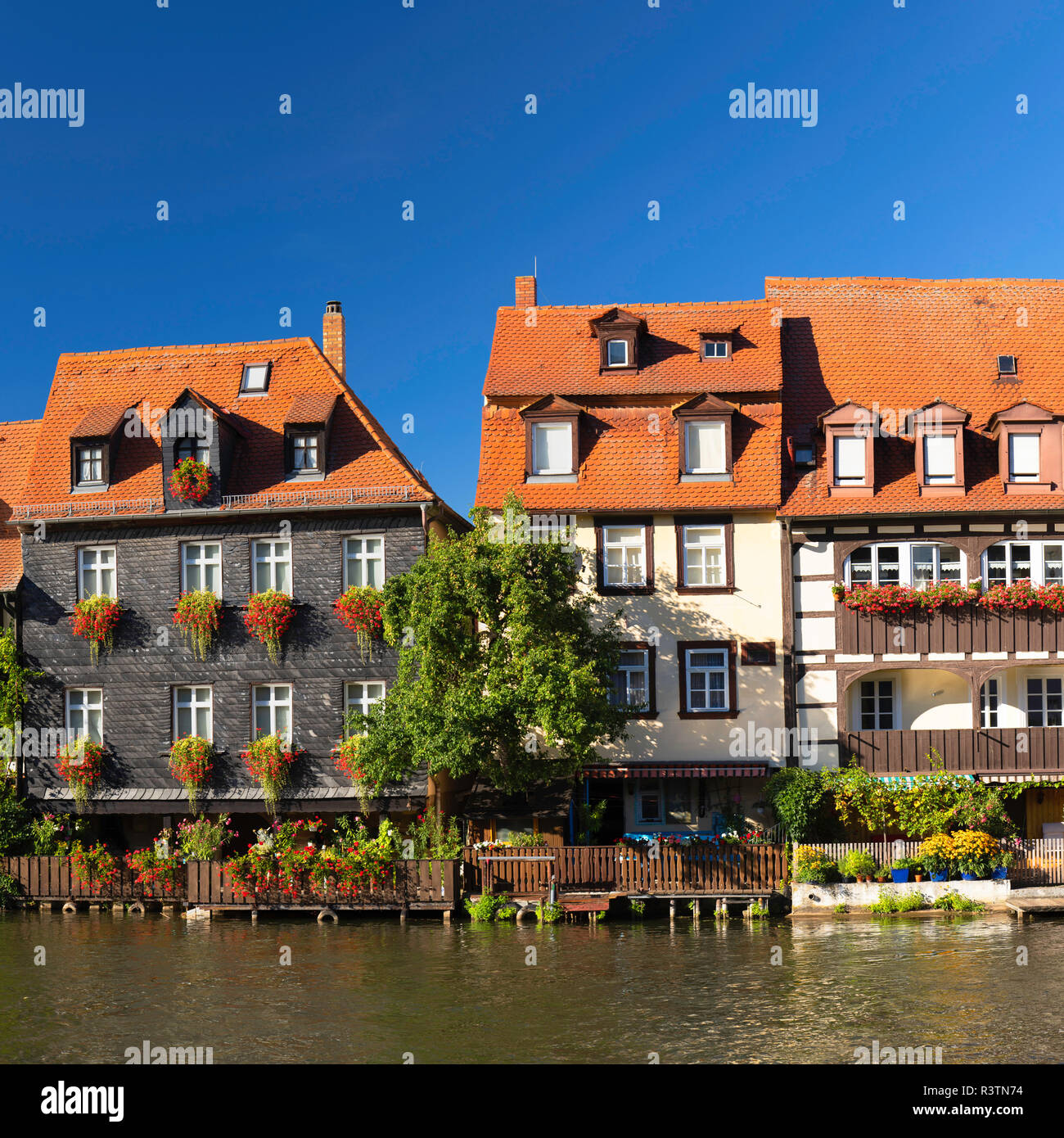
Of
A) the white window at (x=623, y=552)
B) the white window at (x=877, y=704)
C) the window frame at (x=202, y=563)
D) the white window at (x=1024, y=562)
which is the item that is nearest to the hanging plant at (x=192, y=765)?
the window frame at (x=202, y=563)

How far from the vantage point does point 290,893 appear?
2717cm

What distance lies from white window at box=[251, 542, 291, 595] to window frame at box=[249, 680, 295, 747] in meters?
2.27

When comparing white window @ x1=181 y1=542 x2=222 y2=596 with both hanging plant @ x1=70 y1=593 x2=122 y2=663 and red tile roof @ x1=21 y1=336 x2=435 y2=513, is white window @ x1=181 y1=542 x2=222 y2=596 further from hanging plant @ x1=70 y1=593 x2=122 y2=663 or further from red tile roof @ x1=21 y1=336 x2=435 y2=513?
hanging plant @ x1=70 y1=593 x2=122 y2=663

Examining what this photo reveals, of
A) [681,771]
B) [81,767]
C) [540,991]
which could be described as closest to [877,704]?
[681,771]

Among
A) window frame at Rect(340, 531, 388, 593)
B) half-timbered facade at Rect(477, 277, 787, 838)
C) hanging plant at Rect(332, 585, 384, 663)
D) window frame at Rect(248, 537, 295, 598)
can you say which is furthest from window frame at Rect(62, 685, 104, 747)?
half-timbered facade at Rect(477, 277, 787, 838)

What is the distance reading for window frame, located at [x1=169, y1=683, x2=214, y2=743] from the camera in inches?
1199

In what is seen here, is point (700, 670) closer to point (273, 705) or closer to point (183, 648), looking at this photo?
point (273, 705)

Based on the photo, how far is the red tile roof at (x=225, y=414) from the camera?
31.1m

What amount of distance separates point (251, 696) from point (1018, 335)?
22460mm

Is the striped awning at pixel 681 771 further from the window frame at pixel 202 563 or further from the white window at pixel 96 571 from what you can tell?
the white window at pixel 96 571

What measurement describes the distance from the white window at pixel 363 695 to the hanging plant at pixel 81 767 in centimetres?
629

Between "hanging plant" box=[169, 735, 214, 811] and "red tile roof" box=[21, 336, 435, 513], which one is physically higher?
"red tile roof" box=[21, 336, 435, 513]

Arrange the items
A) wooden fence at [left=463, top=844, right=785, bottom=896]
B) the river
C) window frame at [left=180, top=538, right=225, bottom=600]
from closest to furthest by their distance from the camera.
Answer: the river < wooden fence at [left=463, top=844, right=785, bottom=896] < window frame at [left=180, top=538, right=225, bottom=600]
